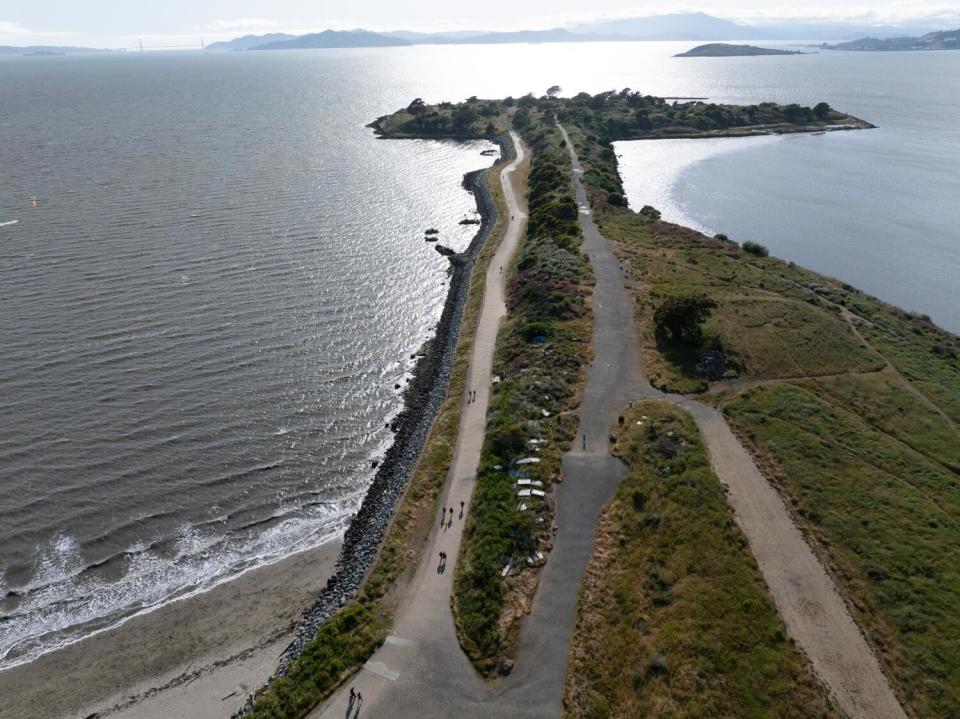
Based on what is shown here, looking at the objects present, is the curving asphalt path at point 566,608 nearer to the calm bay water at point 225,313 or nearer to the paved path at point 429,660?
the paved path at point 429,660

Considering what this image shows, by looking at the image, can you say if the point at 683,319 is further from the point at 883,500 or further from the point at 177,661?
the point at 177,661

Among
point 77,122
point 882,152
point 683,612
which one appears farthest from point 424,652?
point 77,122

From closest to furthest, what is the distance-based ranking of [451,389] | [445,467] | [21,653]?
[21,653] → [445,467] → [451,389]

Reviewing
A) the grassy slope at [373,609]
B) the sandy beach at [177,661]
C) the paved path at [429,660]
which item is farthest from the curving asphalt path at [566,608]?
the sandy beach at [177,661]

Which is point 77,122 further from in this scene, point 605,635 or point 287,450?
point 605,635

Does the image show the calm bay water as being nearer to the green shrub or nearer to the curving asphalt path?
the green shrub

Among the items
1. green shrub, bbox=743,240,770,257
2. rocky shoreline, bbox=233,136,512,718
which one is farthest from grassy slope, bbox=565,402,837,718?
green shrub, bbox=743,240,770,257

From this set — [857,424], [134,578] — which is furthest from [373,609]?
[857,424]
